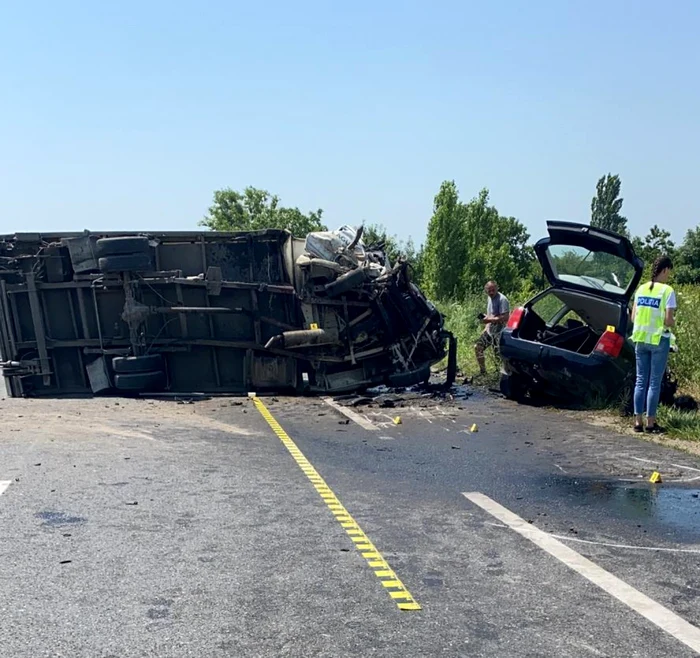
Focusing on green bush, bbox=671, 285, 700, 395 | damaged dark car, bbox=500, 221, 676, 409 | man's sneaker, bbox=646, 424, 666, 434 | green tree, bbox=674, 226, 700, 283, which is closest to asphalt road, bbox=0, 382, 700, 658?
man's sneaker, bbox=646, 424, 666, 434

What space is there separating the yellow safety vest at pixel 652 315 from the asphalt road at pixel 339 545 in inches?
45.6

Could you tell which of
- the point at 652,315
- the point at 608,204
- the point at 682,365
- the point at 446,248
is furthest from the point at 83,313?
the point at 608,204

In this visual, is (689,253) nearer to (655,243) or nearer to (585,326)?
(655,243)

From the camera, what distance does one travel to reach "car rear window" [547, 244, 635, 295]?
10.3 metres

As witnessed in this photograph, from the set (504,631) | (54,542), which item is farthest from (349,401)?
(504,631)

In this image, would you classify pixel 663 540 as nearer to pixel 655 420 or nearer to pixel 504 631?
pixel 504 631

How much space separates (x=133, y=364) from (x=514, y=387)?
545 cm

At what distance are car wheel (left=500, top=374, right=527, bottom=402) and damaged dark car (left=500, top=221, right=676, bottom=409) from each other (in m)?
0.24

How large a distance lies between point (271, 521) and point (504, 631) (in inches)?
81.8

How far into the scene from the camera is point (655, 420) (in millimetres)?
9195

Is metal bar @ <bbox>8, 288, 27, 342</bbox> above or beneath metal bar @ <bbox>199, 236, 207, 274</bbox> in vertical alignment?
beneath

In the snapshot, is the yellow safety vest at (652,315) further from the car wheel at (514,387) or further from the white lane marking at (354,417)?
the white lane marking at (354,417)

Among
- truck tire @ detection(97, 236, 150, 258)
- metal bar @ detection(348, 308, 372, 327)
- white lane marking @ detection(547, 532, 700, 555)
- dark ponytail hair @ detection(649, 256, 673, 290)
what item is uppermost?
truck tire @ detection(97, 236, 150, 258)

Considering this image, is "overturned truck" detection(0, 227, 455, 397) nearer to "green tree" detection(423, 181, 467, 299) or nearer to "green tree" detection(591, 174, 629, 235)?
"green tree" detection(423, 181, 467, 299)
